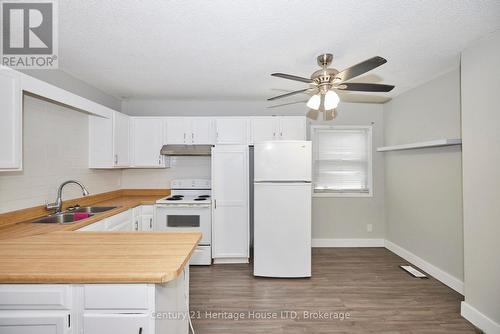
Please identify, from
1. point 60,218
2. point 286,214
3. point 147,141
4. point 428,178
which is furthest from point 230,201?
point 428,178

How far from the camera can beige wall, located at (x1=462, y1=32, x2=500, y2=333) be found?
186 centimetres

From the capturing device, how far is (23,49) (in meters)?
2.00

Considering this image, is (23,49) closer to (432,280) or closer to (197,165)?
(197,165)

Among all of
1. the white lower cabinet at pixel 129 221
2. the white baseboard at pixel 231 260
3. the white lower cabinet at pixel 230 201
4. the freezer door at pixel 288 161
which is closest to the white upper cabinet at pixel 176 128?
the white lower cabinet at pixel 230 201

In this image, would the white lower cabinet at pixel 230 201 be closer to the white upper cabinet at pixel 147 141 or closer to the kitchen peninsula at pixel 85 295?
the white upper cabinet at pixel 147 141

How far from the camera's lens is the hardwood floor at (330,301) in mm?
2037

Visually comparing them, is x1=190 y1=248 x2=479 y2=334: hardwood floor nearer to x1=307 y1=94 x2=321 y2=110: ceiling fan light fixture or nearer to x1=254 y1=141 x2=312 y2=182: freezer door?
x1=254 y1=141 x2=312 y2=182: freezer door

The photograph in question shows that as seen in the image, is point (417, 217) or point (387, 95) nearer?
point (417, 217)

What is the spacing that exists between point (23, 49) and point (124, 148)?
5.09 ft

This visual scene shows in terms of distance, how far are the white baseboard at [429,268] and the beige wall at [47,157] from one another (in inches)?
180

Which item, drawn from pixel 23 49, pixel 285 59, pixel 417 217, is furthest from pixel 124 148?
pixel 417 217

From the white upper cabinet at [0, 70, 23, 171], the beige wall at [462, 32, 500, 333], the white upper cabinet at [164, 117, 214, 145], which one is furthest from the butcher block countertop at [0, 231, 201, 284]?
the beige wall at [462, 32, 500, 333]

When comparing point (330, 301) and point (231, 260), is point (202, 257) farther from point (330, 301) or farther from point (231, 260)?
point (330, 301)

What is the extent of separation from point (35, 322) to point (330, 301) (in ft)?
7.78
